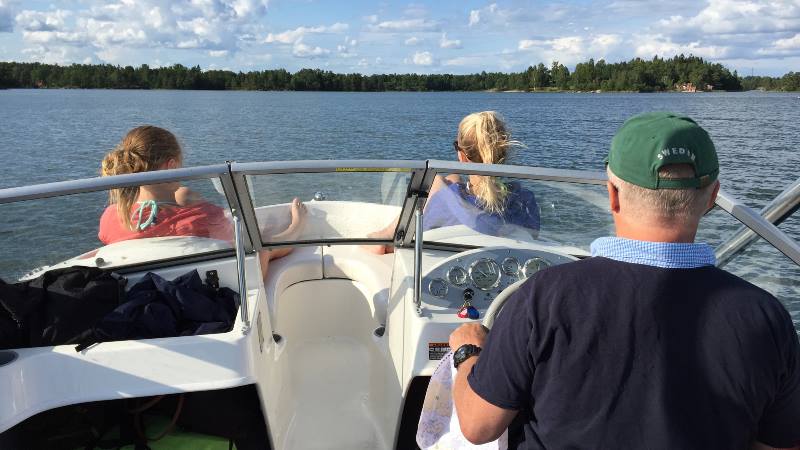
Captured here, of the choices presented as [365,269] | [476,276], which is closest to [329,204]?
[365,269]

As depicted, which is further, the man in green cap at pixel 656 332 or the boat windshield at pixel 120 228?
the boat windshield at pixel 120 228

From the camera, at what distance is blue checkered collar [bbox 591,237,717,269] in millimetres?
1097

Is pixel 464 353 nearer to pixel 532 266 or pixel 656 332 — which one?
pixel 656 332

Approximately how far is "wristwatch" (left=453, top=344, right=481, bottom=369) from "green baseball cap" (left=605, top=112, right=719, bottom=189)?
498 millimetres

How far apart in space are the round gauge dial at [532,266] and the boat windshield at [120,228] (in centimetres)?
A: 114

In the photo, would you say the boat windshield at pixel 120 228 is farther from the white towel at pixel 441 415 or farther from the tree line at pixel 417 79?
the tree line at pixel 417 79

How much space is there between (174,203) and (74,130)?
2563 centimetres

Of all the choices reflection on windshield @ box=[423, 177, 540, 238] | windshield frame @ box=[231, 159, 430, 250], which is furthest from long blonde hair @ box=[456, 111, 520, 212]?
windshield frame @ box=[231, 159, 430, 250]

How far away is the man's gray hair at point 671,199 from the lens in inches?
43.2

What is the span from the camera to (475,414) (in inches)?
48.9

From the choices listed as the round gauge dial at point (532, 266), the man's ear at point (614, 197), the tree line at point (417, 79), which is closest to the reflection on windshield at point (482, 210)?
the round gauge dial at point (532, 266)

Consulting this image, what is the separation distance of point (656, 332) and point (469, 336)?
0.49 metres

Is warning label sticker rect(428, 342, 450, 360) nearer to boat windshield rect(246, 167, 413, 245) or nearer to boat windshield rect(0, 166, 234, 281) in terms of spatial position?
boat windshield rect(246, 167, 413, 245)

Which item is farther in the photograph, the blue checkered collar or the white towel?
the white towel
